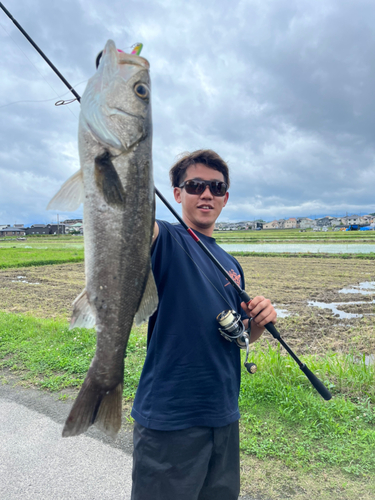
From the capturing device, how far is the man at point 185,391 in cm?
187

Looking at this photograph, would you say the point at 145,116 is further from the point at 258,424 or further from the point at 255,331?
the point at 258,424

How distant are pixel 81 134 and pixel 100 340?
3.12ft

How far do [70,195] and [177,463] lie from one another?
1.61 meters

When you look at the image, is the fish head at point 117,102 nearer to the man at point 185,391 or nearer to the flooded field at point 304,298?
A: the man at point 185,391

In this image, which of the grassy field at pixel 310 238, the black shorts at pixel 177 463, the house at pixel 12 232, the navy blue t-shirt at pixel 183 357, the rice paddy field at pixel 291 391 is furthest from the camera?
the house at pixel 12 232

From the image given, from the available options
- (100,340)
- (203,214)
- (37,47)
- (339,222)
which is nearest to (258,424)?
(203,214)

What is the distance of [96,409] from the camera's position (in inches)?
61.9

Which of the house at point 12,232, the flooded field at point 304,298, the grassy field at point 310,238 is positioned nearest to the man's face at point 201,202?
the flooded field at point 304,298

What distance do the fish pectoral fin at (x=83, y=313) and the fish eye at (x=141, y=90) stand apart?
95 centimetres

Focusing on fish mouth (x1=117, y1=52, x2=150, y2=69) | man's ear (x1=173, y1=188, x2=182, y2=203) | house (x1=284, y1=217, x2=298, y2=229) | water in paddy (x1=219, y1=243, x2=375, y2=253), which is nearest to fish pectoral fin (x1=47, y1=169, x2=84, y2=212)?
fish mouth (x1=117, y1=52, x2=150, y2=69)

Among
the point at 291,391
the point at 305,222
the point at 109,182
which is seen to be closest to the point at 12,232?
the point at 291,391

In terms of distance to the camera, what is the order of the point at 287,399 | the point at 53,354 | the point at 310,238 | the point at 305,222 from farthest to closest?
the point at 305,222 < the point at 310,238 < the point at 53,354 < the point at 287,399

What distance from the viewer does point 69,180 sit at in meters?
1.47

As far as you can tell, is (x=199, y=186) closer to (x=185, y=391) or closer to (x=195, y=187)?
(x=195, y=187)
